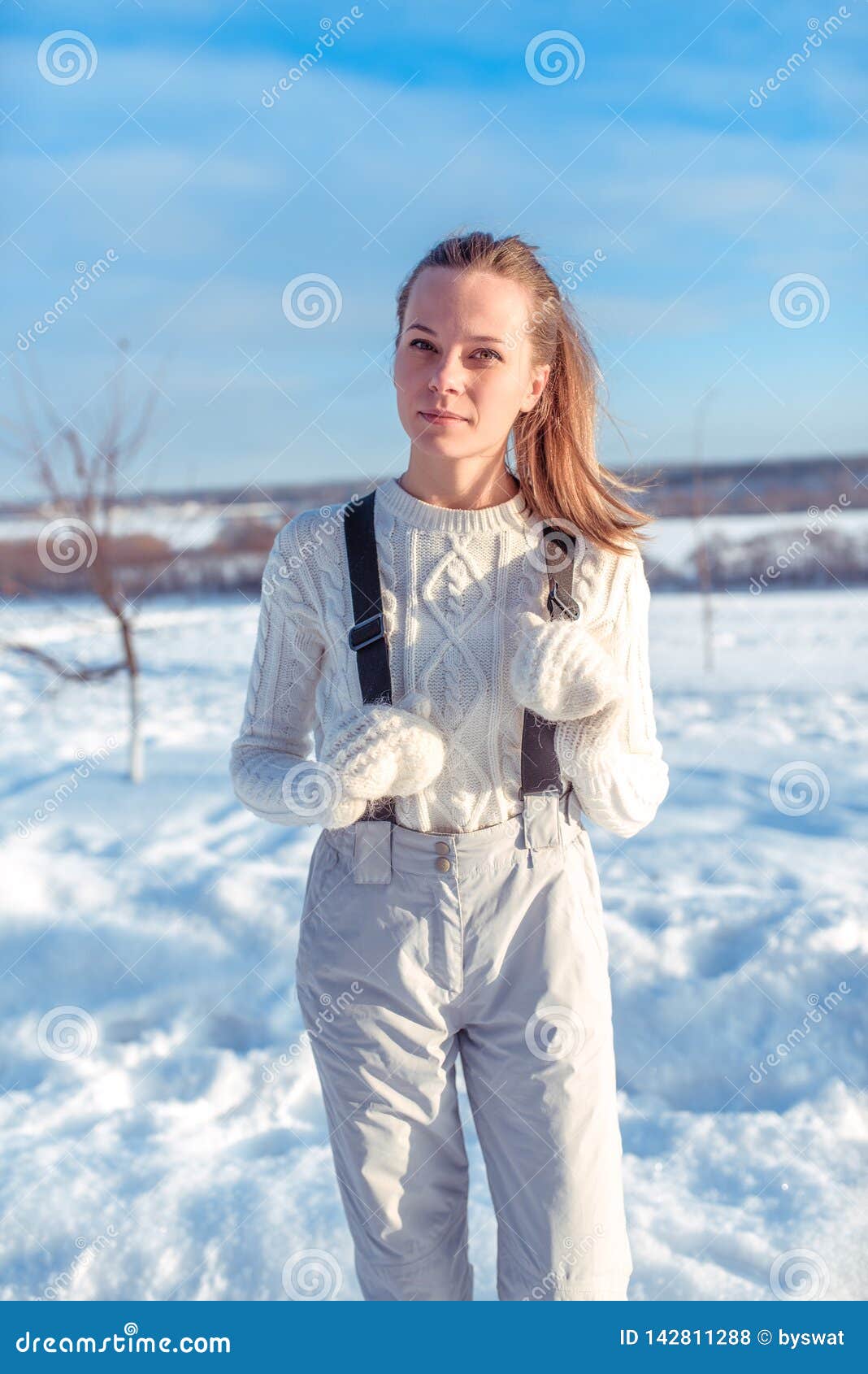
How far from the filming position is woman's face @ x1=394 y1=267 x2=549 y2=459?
1.39m

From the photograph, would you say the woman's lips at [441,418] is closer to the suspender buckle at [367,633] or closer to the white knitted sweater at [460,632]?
the white knitted sweater at [460,632]

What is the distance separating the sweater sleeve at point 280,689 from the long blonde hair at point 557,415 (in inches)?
14.6

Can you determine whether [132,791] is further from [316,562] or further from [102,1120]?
[316,562]

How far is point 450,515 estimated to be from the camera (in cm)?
146

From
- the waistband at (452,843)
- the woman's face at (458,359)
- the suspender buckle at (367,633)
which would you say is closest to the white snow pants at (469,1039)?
the waistband at (452,843)

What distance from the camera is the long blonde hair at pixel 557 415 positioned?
1.44 meters

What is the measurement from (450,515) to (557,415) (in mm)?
265

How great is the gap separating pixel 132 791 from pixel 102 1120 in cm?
277

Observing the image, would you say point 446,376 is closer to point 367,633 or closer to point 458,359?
point 458,359

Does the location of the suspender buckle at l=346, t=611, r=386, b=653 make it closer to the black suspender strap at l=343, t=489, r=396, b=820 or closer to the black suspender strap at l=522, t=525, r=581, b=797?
the black suspender strap at l=343, t=489, r=396, b=820

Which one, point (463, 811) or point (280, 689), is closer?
point (463, 811)

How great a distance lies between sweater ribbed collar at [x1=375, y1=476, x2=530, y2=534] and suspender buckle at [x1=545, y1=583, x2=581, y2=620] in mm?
129

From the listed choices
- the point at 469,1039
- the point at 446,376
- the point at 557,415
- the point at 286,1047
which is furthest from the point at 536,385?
the point at 286,1047

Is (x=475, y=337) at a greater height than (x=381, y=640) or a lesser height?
greater
